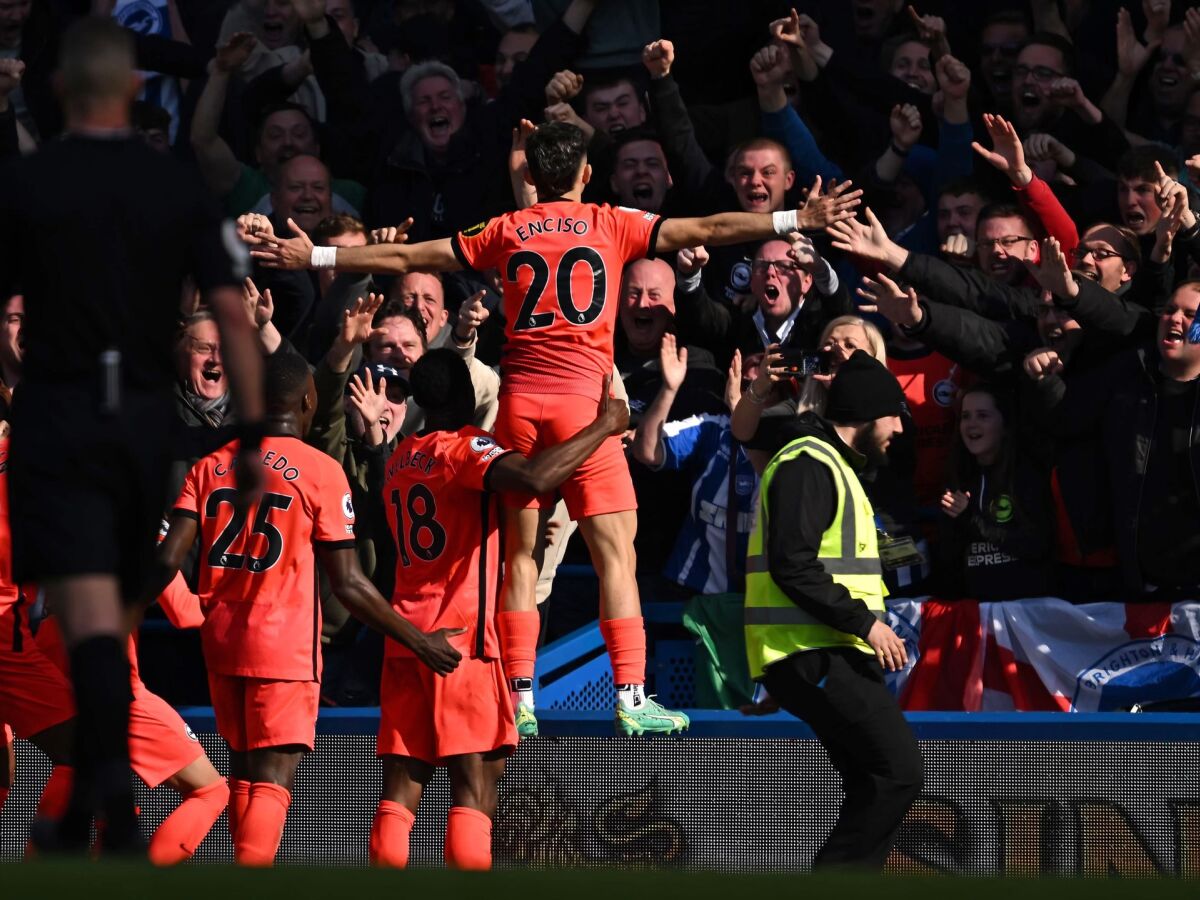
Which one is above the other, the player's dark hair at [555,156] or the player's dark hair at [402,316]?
the player's dark hair at [555,156]

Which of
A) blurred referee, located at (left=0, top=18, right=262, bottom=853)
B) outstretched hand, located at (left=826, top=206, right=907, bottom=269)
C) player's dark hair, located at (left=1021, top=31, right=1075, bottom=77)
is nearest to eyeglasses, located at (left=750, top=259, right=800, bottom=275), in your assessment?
outstretched hand, located at (left=826, top=206, right=907, bottom=269)

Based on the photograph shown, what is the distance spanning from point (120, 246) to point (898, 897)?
2424mm

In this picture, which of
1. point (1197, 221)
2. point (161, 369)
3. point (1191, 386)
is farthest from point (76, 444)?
point (1197, 221)

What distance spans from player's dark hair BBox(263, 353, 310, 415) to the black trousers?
197 cm

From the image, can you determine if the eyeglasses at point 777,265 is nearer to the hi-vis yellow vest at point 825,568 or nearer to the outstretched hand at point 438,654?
the hi-vis yellow vest at point 825,568

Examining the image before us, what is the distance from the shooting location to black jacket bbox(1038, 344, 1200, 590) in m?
8.11

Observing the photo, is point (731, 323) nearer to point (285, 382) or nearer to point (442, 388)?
point (442, 388)

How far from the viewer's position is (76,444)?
4.50 metres

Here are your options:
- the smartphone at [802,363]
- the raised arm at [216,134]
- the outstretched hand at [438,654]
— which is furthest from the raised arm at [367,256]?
the raised arm at [216,134]

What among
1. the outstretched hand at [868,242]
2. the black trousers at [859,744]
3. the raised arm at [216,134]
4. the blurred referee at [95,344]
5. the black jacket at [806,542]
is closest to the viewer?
the blurred referee at [95,344]

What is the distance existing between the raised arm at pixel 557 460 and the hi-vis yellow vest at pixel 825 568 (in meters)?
0.62

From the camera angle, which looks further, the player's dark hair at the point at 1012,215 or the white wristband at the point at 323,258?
the player's dark hair at the point at 1012,215

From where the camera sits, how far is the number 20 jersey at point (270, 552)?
693 cm

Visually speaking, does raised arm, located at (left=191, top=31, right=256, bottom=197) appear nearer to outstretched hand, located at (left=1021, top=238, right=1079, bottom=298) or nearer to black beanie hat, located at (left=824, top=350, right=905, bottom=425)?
outstretched hand, located at (left=1021, top=238, right=1079, bottom=298)
